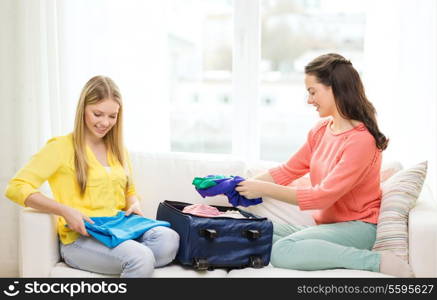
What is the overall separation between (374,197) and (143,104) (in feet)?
4.63

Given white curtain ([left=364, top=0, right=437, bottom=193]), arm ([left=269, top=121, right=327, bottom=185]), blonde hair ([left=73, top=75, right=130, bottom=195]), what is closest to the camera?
blonde hair ([left=73, top=75, right=130, bottom=195])

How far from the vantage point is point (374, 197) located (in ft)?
8.47

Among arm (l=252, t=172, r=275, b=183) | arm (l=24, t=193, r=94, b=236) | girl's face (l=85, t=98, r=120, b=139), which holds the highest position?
girl's face (l=85, t=98, r=120, b=139)

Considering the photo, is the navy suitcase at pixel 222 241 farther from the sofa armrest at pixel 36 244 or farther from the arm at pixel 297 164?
the sofa armrest at pixel 36 244

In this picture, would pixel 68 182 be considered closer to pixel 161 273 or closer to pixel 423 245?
pixel 161 273

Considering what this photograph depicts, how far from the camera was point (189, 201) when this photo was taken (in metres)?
2.80

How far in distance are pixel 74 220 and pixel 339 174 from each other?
103 centimetres

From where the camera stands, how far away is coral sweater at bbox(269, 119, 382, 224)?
246cm

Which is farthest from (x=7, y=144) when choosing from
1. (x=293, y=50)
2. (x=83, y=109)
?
(x=293, y=50)

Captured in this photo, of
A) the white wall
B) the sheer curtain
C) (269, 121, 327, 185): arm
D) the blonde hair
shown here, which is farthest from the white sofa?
the white wall

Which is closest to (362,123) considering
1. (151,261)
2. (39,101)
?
(151,261)

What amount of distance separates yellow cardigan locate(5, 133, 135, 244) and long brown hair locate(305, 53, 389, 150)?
0.94m

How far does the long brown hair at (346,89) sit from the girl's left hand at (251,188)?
1.47ft

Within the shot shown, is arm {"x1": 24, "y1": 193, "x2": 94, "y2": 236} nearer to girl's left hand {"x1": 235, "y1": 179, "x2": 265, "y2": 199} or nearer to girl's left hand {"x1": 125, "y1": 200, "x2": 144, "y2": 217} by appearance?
girl's left hand {"x1": 125, "y1": 200, "x2": 144, "y2": 217}
